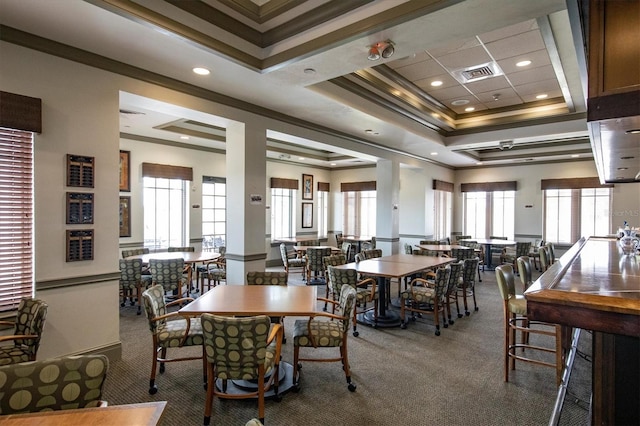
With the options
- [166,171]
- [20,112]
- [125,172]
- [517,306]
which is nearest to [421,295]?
[517,306]

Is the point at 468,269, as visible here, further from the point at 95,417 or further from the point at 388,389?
the point at 95,417

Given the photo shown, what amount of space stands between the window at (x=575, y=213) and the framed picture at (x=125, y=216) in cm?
1046

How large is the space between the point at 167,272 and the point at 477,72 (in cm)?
519

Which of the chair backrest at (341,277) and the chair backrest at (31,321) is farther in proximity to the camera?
the chair backrest at (341,277)

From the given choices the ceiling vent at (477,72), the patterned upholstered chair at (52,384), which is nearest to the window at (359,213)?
the ceiling vent at (477,72)

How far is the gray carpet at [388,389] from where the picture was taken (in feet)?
8.57

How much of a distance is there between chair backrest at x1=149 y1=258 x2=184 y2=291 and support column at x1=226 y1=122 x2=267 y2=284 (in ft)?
2.48

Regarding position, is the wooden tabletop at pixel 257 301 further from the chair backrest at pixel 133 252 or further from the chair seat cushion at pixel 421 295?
the chair backrest at pixel 133 252

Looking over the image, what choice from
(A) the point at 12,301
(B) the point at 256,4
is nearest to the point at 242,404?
(A) the point at 12,301

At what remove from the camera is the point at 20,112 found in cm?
284

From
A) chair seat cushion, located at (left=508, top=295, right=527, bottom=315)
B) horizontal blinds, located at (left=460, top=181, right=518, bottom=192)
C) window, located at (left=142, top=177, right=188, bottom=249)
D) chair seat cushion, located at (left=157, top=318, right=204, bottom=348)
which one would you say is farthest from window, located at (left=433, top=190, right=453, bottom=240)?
chair seat cushion, located at (left=157, top=318, right=204, bottom=348)

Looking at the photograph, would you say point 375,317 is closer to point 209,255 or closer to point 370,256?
point 370,256

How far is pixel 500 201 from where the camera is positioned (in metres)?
10.5

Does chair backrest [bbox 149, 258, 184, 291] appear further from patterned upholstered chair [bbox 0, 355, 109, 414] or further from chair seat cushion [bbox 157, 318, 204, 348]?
patterned upholstered chair [bbox 0, 355, 109, 414]
